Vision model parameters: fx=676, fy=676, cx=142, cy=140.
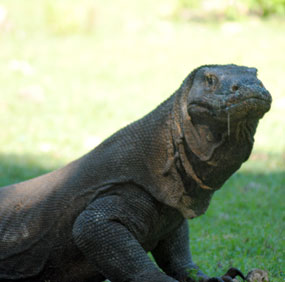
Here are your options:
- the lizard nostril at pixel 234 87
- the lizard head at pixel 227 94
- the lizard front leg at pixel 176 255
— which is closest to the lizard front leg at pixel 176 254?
the lizard front leg at pixel 176 255

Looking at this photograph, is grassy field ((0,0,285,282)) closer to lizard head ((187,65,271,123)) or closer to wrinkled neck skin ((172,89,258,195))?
wrinkled neck skin ((172,89,258,195))

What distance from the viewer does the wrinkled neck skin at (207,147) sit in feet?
11.8

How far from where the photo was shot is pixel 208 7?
1869 centimetres

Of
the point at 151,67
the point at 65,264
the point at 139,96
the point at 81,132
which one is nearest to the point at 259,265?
the point at 65,264

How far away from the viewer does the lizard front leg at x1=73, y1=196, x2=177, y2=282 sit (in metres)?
3.74

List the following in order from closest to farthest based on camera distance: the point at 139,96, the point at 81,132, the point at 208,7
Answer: the point at 81,132, the point at 139,96, the point at 208,7

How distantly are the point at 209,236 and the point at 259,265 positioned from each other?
1081 millimetres

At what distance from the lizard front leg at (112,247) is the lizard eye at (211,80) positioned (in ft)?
2.82

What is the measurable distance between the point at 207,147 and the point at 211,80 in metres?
0.37

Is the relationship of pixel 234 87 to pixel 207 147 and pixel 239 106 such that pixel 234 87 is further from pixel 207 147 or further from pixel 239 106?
pixel 207 147

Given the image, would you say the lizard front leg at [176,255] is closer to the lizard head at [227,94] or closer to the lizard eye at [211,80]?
the lizard head at [227,94]

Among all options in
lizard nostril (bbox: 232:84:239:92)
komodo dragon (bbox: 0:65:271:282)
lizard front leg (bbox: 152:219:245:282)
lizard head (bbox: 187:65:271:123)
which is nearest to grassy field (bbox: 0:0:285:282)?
lizard front leg (bbox: 152:219:245:282)

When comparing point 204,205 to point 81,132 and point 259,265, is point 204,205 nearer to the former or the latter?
point 259,265

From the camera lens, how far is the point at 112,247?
3.76m
